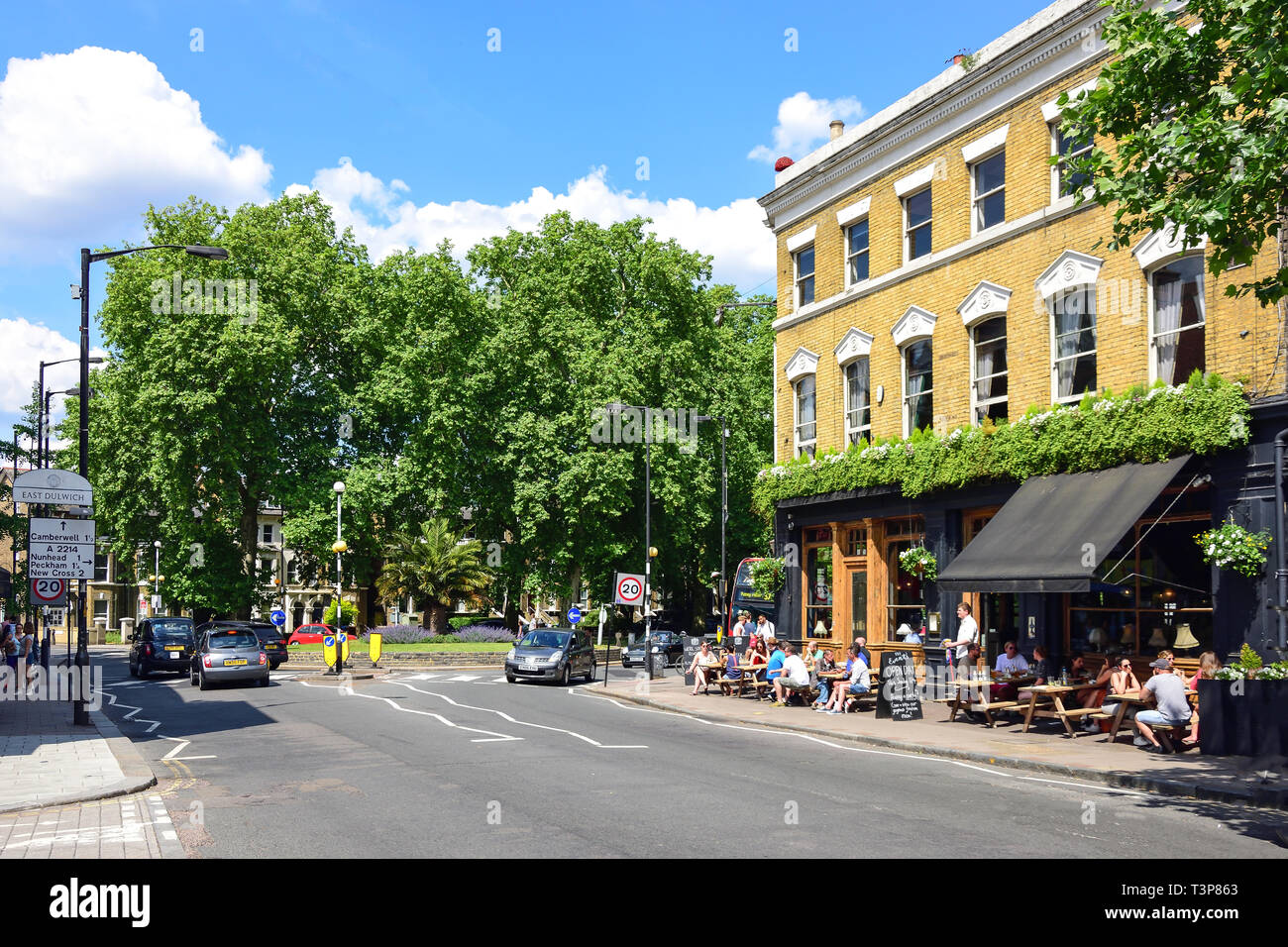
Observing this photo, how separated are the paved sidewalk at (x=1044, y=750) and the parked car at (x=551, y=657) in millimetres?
8619

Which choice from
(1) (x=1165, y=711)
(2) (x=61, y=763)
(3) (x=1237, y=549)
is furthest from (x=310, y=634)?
(1) (x=1165, y=711)

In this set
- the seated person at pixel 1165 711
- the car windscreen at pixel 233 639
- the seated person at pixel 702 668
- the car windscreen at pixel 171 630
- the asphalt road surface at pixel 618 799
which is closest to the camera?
the asphalt road surface at pixel 618 799

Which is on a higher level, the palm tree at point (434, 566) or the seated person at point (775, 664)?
the palm tree at point (434, 566)

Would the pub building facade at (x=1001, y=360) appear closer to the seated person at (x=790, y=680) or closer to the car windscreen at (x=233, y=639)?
the seated person at (x=790, y=680)

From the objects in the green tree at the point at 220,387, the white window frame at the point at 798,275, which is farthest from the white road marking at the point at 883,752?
the green tree at the point at 220,387

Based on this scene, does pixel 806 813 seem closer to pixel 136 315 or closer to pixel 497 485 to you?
pixel 497 485

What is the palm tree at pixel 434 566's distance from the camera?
4900cm

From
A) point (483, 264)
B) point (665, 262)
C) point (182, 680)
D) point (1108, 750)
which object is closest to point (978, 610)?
point (1108, 750)

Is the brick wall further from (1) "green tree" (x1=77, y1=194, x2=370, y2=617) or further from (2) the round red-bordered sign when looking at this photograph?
(1) "green tree" (x1=77, y1=194, x2=370, y2=617)

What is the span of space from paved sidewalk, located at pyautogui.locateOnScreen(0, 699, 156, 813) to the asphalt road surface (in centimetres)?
40

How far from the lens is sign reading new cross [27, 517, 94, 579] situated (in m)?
17.3

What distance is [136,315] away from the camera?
45.8m

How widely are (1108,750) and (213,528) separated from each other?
41248mm

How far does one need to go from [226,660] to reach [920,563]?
18.0 metres
